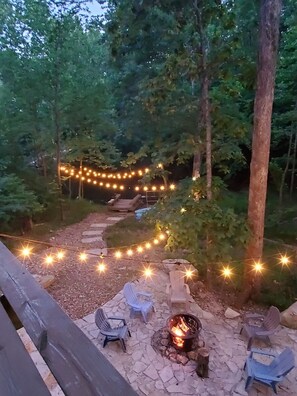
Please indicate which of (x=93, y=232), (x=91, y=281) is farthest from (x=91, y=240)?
(x=91, y=281)

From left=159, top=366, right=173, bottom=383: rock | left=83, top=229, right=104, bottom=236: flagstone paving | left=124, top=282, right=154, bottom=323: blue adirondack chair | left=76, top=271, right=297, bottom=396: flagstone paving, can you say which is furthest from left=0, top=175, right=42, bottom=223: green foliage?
left=159, top=366, right=173, bottom=383: rock

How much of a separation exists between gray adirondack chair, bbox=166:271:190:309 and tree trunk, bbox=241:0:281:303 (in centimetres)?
165

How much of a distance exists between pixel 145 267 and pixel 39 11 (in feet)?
29.2

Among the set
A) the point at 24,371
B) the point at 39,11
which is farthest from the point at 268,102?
the point at 39,11

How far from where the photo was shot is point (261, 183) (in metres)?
6.25

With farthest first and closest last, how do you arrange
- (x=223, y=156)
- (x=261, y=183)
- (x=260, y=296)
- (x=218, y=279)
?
(x=218, y=279) < (x=260, y=296) < (x=223, y=156) < (x=261, y=183)

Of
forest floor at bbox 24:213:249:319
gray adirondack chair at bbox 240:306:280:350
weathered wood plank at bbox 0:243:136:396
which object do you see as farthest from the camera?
forest floor at bbox 24:213:249:319

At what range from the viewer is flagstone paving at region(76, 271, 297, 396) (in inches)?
175

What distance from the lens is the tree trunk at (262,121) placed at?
18.0ft

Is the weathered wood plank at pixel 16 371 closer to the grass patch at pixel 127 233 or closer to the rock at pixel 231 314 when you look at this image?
the rock at pixel 231 314

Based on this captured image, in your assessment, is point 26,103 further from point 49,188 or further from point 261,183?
point 261,183

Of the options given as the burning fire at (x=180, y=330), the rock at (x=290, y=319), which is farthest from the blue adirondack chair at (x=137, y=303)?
the rock at (x=290, y=319)

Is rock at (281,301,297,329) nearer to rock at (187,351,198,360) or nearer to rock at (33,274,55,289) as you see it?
rock at (187,351,198,360)

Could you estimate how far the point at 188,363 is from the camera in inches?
191
